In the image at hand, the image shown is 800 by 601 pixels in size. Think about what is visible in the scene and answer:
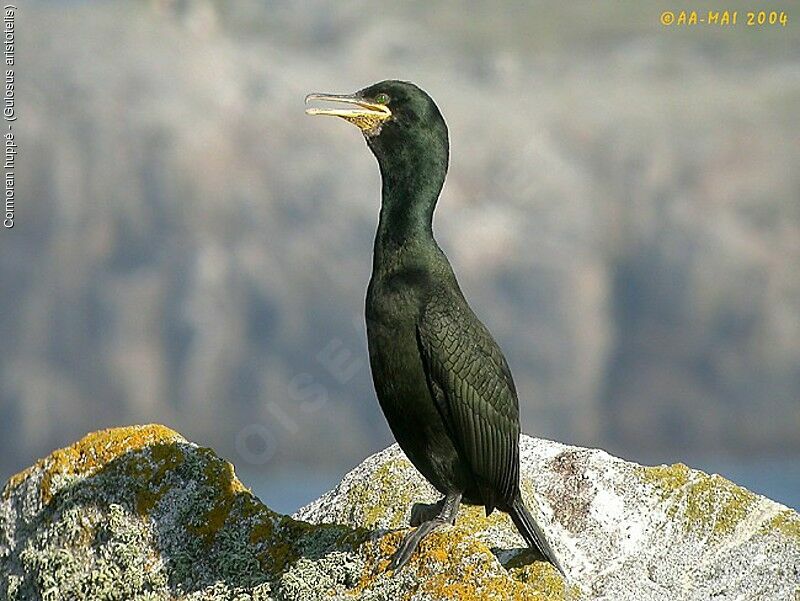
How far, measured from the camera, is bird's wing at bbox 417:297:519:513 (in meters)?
7.64

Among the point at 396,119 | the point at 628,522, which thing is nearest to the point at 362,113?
the point at 396,119

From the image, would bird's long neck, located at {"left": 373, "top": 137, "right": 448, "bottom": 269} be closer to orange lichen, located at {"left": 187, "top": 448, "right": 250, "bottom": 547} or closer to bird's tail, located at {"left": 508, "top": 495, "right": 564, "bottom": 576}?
orange lichen, located at {"left": 187, "top": 448, "right": 250, "bottom": 547}

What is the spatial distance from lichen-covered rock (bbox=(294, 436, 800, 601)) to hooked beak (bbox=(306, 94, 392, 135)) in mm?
3904

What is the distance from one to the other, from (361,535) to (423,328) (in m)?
1.48

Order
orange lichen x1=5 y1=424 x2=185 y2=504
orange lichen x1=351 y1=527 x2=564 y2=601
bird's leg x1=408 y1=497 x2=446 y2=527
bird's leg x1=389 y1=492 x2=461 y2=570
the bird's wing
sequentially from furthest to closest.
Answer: orange lichen x1=5 y1=424 x2=185 y2=504
bird's leg x1=408 y1=497 x2=446 y2=527
the bird's wing
bird's leg x1=389 y1=492 x2=461 y2=570
orange lichen x1=351 y1=527 x2=564 y2=601

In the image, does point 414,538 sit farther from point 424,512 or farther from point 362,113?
point 362,113

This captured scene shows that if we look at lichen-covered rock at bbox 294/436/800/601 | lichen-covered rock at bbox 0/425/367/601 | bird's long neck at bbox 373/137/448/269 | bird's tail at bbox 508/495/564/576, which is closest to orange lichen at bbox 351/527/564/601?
lichen-covered rock at bbox 0/425/367/601

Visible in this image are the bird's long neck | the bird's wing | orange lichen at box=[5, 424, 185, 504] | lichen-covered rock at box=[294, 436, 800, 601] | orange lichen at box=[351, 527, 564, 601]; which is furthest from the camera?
lichen-covered rock at box=[294, 436, 800, 601]

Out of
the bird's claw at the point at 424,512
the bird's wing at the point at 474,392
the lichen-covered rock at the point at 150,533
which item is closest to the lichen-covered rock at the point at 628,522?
the bird's claw at the point at 424,512

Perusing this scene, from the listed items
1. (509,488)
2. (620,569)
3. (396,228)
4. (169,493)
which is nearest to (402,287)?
(396,228)

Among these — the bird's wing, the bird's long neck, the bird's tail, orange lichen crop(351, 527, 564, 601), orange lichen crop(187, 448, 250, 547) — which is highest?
the bird's long neck

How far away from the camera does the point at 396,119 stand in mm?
7770

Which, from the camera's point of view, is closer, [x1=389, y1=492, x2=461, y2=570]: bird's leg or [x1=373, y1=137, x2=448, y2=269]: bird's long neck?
[x1=389, y1=492, x2=461, y2=570]: bird's leg

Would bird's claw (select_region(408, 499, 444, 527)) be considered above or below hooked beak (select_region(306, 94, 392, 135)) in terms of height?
below
